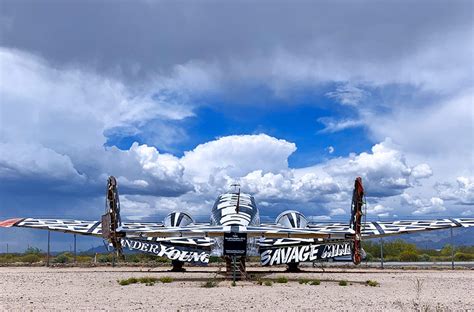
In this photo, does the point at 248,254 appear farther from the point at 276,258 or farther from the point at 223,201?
the point at 223,201

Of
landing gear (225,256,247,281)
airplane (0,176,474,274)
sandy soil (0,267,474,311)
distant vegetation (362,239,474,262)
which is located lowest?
distant vegetation (362,239,474,262)

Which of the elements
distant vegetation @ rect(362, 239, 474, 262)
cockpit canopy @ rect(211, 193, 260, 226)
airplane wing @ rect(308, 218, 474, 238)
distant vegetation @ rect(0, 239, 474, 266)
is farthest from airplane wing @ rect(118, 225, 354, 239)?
distant vegetation @ rect(362, 239, 474, 262)

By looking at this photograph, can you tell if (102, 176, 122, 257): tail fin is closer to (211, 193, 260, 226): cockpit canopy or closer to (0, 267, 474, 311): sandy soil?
(0, 267, 474, 311): sandy soil

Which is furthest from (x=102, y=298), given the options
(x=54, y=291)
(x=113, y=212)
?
(x=113, y=212)

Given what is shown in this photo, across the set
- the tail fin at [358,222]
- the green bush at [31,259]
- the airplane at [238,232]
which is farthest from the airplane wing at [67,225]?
the green bush at [31,259]

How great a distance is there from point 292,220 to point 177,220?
6.48 metres

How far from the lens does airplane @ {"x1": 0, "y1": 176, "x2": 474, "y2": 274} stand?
21.7 m

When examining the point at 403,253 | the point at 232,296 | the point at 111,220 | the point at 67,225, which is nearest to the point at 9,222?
the point at 67,225

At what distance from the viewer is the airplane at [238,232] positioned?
21.7 meters

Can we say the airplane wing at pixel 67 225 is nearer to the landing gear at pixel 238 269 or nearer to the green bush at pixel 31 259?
the landing gear at pixel 238 269

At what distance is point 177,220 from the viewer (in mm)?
30703

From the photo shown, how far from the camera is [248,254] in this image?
78.0 feet

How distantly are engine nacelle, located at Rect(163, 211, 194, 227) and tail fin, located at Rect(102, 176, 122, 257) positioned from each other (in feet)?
18.9

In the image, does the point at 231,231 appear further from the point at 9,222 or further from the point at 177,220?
the point at 9,222
